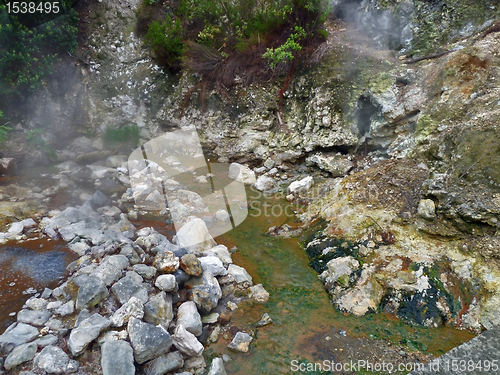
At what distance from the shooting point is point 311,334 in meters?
3.05

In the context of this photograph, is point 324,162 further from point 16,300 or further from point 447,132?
point 16,300

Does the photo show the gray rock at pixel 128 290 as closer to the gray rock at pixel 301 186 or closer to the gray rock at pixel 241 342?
the gray rock at pixel 241 342

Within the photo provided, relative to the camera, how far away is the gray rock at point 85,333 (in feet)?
8.32

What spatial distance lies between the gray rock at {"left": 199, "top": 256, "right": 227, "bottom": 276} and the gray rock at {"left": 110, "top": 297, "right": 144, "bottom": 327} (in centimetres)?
94

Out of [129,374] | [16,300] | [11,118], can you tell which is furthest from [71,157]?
[129,374]

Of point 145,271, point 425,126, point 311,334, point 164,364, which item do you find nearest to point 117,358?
point 164,364

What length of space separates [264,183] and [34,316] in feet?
15.8

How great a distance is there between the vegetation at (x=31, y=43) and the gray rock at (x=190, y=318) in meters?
8.23

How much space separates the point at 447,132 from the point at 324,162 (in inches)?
100

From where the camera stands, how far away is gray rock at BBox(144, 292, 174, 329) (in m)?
2.88

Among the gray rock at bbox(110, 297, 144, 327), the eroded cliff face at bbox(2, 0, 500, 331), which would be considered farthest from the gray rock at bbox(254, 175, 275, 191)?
the gray rock at bbox(110, 297, 144, 327)

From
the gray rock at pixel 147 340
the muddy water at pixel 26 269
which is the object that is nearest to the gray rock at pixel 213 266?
the gray rock at pixel 147 340

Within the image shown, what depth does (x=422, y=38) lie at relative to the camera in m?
6.42

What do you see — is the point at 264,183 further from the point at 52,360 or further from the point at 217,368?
the point at 52,360
